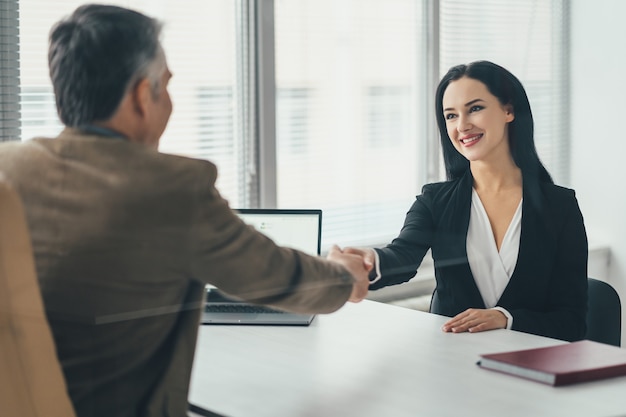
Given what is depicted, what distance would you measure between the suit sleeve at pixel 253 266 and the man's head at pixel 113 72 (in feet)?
0.31

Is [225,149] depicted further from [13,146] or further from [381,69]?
[13,146]

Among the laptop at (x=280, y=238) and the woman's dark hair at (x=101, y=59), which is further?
the laptop at (x=280, y=238)

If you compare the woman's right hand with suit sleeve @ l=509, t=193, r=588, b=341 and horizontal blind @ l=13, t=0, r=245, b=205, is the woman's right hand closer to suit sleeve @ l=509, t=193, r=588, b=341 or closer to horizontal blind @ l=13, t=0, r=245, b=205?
horizontal blind @ l=13, t=0, r=245, b=205

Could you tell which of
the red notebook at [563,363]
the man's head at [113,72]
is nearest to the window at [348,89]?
the red notebook at [563,363]

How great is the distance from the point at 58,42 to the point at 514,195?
1.09 m

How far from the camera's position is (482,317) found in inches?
59.6

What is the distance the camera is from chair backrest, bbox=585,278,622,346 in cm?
172

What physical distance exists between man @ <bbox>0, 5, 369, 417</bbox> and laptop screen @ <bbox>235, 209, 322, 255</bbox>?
0.92ft

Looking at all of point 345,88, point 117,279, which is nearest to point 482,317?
point 117,279

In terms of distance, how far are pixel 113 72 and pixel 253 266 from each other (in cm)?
26

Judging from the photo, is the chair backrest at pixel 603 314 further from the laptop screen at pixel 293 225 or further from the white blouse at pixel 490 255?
the laptop screen at pixel 293 225

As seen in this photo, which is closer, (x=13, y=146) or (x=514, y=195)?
(x=13, y=146)

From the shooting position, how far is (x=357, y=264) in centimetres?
134

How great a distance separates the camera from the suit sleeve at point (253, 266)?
0.89 meters
